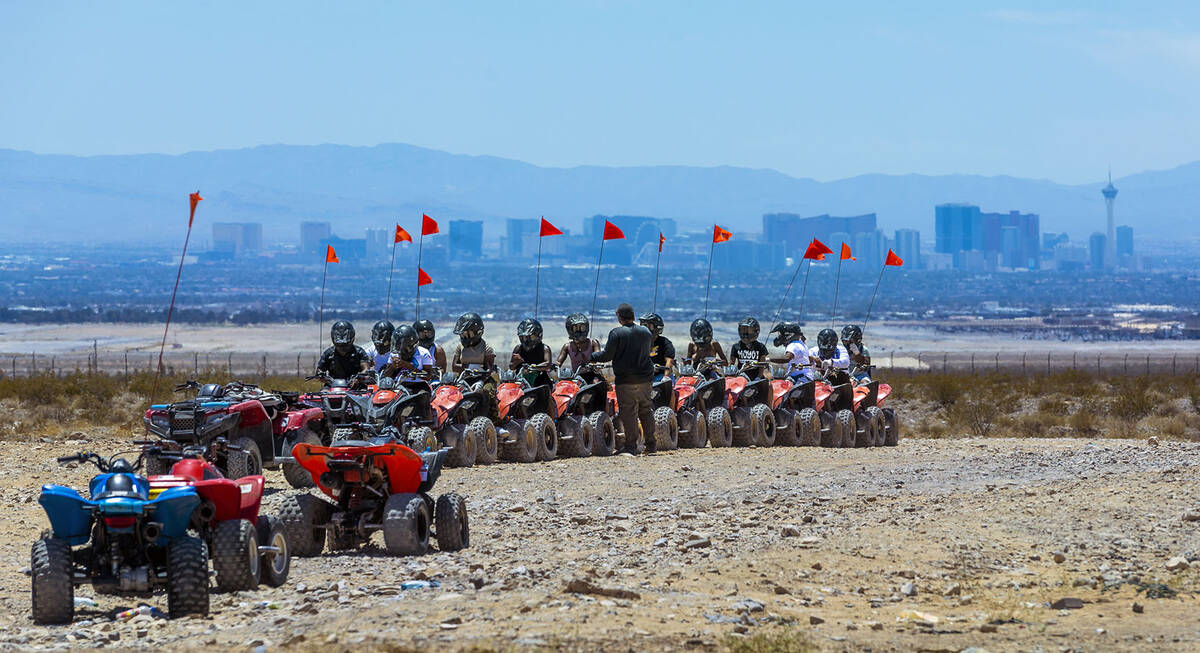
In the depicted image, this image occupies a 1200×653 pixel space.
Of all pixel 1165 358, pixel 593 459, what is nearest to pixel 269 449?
pixel 593 459

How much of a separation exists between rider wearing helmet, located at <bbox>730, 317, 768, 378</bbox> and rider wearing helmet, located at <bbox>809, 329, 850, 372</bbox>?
0.81 m

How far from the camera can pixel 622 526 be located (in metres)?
13.7

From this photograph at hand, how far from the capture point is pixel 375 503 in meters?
12.8

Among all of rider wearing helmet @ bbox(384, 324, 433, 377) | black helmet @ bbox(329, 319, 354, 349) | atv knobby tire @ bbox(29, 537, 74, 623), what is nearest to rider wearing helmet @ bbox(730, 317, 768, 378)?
rider wearing helmet @ bbox(384, 324, 433, 377)

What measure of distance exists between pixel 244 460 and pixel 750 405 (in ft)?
27.4

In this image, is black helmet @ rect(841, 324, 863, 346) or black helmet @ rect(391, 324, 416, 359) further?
black helmet @ rect(841, 324, 863, 346)

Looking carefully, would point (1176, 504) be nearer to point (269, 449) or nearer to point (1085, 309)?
point (269, 449)

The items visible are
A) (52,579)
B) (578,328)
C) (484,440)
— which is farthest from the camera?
(578,328)

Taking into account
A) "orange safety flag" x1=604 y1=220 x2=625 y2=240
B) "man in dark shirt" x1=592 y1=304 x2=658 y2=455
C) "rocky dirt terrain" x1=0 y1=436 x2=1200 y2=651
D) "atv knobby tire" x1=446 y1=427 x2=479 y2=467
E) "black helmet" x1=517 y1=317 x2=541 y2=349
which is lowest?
"rocky dirt terrain" x1=0 y1=436 x2=1200 y2=651

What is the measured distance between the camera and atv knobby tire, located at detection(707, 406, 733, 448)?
22.0 metres

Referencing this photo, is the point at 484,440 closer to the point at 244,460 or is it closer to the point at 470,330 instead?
the point at 470,330

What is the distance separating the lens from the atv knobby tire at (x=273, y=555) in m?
11.3

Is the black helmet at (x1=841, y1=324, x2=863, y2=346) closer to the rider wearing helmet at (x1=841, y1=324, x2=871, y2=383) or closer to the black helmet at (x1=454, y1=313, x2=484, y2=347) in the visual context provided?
the rider wearing helmet at (x1=841, y1=324, x2=871, y2=383)

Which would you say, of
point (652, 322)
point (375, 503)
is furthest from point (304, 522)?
point (652, 322)
